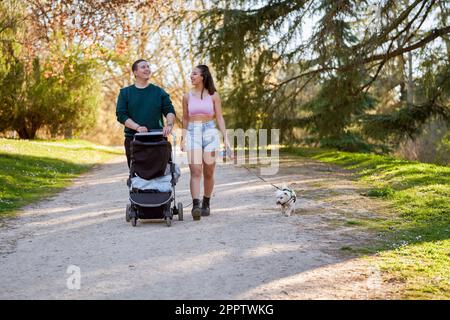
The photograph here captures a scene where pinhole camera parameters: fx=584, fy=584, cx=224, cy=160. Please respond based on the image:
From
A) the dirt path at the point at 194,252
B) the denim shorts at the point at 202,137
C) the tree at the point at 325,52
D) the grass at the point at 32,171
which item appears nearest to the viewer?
the dirt path at the point at 194,252

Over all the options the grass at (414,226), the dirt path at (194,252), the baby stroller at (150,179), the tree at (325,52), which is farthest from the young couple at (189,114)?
the tree at (325,52)

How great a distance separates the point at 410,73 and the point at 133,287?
14508 millimetres

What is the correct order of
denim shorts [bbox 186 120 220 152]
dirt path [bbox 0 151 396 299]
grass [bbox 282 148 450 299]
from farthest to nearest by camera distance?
denim shorts [bbox 186 120 220 152], grass [bbox 282 148 450 299], dirt path [bbox 0 151 396 299]

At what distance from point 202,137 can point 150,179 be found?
848 millimetres

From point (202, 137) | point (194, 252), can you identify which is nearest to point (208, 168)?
A: point (202, 137)

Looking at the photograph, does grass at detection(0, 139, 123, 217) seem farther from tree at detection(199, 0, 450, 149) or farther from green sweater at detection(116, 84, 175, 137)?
tree at detection(199, 0, 450, 149)

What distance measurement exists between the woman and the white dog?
35.9 inches

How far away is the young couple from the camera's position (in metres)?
7.23

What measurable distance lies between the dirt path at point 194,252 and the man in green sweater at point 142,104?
4.24ft

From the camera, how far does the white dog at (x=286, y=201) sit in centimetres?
743

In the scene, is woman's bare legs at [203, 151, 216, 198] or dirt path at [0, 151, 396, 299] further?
woman's bare legs at [203, 151, 216, 198]

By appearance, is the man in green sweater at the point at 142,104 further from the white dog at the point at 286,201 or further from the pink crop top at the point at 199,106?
the white dog at the point at 286,201

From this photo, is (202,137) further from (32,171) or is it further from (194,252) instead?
(32,171)

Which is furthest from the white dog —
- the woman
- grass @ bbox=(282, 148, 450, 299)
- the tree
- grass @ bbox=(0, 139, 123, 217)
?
the tree
